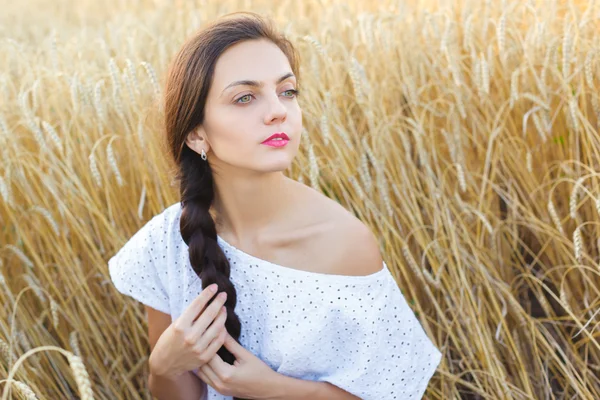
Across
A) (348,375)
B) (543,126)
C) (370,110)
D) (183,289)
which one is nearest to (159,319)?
(183,289)

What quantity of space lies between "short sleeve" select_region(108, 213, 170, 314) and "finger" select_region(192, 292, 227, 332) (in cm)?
21

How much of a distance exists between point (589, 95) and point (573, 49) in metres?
0.15

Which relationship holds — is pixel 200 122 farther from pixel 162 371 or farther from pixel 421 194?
pixel 421 194

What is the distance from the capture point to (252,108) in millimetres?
1224

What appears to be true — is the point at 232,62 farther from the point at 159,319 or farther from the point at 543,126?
the point at 543,126

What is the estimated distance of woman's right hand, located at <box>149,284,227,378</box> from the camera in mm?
1300

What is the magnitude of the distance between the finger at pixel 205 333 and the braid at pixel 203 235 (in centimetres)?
4

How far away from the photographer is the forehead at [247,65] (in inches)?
48.5

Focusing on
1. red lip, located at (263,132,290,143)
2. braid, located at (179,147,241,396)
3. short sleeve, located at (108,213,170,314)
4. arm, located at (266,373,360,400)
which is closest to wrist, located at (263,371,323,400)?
arm, located at (266,373,360,400)

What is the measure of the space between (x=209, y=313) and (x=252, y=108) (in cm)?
39

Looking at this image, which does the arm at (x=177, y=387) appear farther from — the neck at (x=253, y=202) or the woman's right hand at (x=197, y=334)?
the neck at (x=253, y=202)

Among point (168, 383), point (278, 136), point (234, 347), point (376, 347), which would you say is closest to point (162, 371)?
point (168, 383)

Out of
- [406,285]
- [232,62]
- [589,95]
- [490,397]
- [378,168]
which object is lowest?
[490,397]

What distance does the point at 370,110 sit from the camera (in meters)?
1.88
